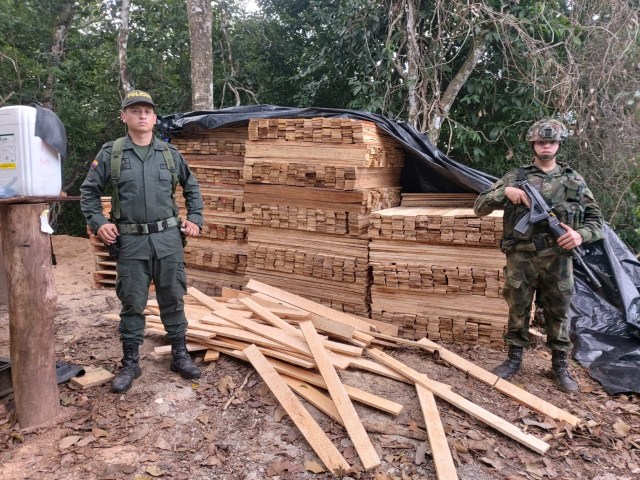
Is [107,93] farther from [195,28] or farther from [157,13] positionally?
[195,28]

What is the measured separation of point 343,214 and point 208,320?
6.05ft

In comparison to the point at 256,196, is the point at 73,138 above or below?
above

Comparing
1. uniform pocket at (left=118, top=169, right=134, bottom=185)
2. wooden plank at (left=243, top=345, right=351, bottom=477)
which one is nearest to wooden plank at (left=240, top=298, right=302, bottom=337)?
wooden plank at (left=243, top=345, right=351, bottom=477)

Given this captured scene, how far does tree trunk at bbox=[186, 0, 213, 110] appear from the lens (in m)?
7.19

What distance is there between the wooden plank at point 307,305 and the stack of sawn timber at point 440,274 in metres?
0.36

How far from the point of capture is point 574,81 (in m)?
7.08

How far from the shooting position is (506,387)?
389 cm

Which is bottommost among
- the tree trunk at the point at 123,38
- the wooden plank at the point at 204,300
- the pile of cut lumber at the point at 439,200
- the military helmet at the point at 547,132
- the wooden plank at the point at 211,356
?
the wooden plank at the point at 211,356

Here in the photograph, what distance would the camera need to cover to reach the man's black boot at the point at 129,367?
362 cm

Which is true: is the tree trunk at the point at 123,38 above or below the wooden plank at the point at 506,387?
above

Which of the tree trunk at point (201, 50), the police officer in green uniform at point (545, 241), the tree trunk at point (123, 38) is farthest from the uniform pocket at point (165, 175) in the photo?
the tree trunk at point (123, 38)

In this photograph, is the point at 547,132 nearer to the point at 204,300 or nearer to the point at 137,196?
the point at 137,196

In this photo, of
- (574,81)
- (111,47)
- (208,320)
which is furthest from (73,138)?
(574,81)

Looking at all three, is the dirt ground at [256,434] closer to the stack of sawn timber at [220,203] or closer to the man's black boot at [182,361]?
the man's black boot at [182,361]
